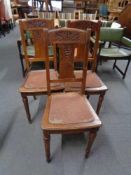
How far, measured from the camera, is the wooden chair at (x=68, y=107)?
114cm

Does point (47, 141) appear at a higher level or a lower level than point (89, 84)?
lower

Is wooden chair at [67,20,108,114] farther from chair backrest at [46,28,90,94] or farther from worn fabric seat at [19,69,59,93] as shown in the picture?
worn fabric seat at [19,69,59,93]

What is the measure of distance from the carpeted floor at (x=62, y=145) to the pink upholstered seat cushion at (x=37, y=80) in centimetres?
47

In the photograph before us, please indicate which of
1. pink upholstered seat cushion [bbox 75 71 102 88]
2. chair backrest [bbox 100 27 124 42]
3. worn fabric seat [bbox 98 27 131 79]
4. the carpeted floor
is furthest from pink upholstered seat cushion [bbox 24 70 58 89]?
chair backrest [bbox 100 27 124 42]

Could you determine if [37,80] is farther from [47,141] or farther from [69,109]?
[47,141]

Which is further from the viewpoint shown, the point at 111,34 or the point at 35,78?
the point at 111,34

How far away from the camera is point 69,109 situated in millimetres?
1271

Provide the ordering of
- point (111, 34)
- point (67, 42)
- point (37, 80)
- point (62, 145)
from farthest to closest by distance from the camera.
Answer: point (111, 34) < point (37, 80) < point (62, 145) < point (67, 42)

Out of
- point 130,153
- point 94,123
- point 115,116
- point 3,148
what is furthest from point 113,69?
point 3,148

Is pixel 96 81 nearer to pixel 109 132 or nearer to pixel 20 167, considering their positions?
pixel 109 132

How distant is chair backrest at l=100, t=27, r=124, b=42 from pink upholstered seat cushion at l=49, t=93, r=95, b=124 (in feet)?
5.92

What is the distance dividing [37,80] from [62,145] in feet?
2.27

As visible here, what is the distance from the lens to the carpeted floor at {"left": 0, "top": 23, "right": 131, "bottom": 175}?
51.9 inches

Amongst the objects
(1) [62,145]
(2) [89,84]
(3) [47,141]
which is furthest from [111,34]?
(3) [47,141]
